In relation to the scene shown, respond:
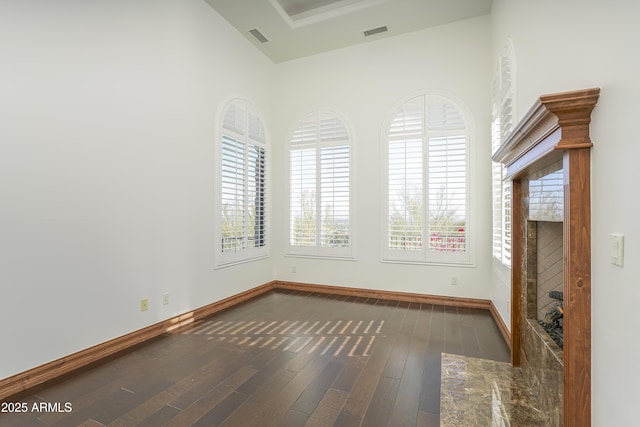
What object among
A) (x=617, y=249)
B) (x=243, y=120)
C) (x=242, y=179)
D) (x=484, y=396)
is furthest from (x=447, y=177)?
(x=617, y=249)

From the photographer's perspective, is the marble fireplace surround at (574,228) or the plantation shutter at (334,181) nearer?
the marble fireplace surround at (574,228)

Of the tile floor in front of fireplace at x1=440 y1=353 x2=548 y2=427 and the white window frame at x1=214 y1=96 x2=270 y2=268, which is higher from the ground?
the white window frame at x1=214 y1=96 x2=270 y2=268

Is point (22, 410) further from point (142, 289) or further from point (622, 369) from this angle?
point (622, 369)

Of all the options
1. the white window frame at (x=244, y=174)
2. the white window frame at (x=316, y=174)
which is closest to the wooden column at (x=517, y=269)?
the white window frame at (x=316, y=174)

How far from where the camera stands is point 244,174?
4355 millimetres

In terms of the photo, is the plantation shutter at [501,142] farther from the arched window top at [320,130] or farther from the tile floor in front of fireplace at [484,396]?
the arched window top at [320,130]

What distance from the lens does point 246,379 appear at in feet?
7.30

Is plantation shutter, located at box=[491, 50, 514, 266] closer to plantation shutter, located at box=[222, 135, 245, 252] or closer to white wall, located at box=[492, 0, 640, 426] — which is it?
white wall, located at box=[492, 0, 640, 426]

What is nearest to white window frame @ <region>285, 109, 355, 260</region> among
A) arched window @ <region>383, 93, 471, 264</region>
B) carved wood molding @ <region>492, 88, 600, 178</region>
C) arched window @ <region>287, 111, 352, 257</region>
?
arched window @ <region>287, 111, 352, 257</region>

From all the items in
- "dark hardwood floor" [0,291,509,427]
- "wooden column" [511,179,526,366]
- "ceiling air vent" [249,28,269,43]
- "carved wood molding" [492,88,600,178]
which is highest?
"ceiling air vent" [249,28,269,43]

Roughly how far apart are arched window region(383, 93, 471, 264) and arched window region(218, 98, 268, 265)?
6.33ft

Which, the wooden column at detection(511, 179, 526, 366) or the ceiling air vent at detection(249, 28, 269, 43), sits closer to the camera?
the wooden column at detection(511, 179, 526, 366)

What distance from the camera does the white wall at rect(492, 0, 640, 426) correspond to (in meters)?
1.04

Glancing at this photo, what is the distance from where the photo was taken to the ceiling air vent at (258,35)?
13.9ft
